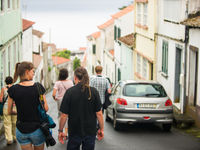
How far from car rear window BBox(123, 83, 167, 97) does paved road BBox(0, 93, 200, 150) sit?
1.07 m

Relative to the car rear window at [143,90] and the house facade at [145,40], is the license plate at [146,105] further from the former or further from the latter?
the house facade at [145,40]

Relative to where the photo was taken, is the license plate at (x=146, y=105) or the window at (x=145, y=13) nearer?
the license plate at (x=146, y=105)

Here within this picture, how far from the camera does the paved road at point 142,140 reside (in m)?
9.45

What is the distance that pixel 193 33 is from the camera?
1268 centimetres

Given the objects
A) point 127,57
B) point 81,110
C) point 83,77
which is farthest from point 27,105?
point 127,57

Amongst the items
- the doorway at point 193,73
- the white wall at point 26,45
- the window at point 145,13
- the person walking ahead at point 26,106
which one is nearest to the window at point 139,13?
the window at point 145,13

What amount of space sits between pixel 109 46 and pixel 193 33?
3152 centimetres

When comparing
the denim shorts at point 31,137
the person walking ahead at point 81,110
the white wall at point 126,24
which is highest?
the white wall at point 126,24

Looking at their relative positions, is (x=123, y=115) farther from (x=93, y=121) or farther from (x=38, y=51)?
(x=38, y=51)

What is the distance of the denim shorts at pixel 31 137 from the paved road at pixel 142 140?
3.32 metres

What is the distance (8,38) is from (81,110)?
1474 centimetres

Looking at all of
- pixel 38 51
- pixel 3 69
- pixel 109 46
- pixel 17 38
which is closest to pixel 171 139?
pixel 3 69

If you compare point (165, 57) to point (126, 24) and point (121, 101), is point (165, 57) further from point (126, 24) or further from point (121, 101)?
point (126, 24)

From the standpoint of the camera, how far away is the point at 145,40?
22.0m
